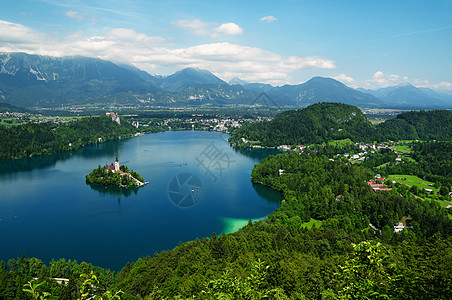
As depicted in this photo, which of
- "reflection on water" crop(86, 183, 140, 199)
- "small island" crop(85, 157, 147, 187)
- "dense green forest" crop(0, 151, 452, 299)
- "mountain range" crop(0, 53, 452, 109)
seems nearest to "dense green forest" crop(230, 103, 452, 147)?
"dense green forest" crop(0, 151, 452, 299)

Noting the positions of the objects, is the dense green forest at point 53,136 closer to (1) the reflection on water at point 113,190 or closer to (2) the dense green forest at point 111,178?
(2) the dense green forest at point 111,178

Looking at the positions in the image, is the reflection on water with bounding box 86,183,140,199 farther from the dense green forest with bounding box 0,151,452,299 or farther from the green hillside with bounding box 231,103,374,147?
the green hillside with bounding box 231,103,374,147

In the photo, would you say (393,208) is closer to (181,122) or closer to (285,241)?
(285,241)

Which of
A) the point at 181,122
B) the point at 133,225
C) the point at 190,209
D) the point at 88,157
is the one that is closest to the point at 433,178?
the point at 190,209

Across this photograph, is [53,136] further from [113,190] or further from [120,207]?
[120,207]

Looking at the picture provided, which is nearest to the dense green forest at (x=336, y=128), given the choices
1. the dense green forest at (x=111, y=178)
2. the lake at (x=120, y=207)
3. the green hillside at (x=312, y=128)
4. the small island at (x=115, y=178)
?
the green hillside at (x=312, y=128)
